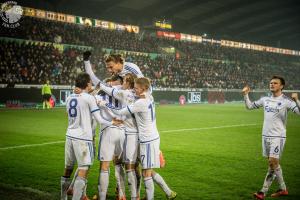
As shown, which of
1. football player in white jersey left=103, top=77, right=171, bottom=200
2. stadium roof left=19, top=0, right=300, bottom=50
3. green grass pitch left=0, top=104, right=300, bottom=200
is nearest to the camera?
football player in white jersey left=103, top=77, right=171, bottom=200

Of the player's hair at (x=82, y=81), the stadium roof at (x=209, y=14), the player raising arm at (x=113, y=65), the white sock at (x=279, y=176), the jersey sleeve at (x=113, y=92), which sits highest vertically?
the stadium roof at (x=209, y=14)

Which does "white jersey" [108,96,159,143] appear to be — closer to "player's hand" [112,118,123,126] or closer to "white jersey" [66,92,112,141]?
"player's hand" [112,118,123,126]

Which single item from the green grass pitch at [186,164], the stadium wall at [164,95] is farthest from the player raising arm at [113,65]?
the stadium wall at [164,95]

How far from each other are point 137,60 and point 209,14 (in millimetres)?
17248

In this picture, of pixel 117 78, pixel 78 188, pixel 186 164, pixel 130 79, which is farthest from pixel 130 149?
pixel 186 164

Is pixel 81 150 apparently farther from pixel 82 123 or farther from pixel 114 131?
pixel 114 131

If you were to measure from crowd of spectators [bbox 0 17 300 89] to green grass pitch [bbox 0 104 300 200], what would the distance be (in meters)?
14.7

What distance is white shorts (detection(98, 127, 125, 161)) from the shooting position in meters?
5.98

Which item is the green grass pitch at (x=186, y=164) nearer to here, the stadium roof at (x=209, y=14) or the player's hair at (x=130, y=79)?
the player's hair at (x=130, y=79)

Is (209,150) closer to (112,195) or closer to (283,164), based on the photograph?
(283,164)

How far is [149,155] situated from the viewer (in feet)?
19.5

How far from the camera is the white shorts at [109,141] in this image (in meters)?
5.98

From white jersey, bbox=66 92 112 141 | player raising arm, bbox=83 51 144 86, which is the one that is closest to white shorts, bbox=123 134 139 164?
white jersey, bbox=66 92 112 141

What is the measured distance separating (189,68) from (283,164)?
1445 inches
